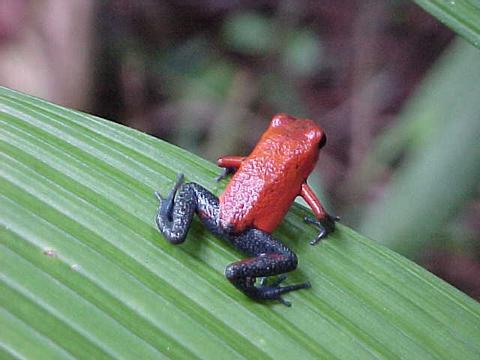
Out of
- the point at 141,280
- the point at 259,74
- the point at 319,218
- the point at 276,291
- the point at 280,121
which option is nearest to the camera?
the point at 141,280

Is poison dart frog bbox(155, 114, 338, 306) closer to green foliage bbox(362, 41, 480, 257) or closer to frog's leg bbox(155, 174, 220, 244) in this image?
frog's leg bbox(155, 174, 220, 244)

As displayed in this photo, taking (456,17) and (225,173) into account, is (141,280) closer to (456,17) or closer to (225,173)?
(225,173)

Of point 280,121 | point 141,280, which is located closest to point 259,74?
point 280,121

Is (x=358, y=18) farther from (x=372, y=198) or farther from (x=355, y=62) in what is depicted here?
(x=372, y=198)

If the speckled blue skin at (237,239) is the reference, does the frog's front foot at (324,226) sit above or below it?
above

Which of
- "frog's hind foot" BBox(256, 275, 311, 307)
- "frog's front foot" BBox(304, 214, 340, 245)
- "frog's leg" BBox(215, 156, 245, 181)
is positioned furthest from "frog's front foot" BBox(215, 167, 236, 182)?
"frog's hind foot" BBox(256, 275, 311, 307)

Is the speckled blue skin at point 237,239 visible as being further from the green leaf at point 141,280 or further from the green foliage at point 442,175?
the green foliage at point 442,175

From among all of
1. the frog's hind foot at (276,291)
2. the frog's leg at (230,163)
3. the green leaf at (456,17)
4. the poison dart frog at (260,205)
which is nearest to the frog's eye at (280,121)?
the poison dart frog at (260,205)
